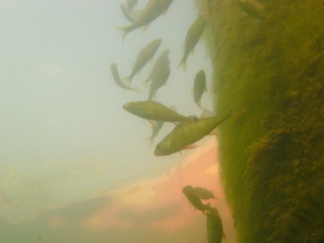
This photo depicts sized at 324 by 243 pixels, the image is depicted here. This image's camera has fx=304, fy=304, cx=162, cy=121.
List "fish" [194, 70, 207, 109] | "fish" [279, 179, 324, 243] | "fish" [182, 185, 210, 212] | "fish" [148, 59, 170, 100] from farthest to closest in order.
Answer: "fish" [148, 59, 170, 100] < "fish" [182, 185, 210, 212] < "fish" [194, 70, 207, 109] < "fish" [279, 179, 324, 243]

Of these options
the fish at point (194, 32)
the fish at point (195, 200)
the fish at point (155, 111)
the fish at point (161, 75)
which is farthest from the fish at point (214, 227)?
the fish at point (194, 32)

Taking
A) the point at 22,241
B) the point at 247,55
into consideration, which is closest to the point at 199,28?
the point at 247,55

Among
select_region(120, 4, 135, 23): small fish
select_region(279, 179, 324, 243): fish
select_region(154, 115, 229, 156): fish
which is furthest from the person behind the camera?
select_region(120, 4, 135, 23): small fish

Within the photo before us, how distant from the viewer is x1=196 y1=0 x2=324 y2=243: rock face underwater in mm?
3252

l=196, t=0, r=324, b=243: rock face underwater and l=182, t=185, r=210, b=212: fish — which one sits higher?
l=196, t=0, r=324, b=243: rock face underwater

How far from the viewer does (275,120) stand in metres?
3.54

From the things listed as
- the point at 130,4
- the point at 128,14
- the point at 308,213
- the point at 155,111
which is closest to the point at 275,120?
the point at 308,213

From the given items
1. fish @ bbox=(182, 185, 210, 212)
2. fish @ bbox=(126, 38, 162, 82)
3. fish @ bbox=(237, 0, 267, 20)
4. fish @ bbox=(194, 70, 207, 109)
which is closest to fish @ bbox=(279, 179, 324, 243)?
fish @ bbox=(182, 185, 210, 212)

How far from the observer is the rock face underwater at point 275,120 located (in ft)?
10.7

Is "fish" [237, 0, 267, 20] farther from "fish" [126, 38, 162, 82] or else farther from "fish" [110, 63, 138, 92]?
"fish" [110, 63, 138, 92]

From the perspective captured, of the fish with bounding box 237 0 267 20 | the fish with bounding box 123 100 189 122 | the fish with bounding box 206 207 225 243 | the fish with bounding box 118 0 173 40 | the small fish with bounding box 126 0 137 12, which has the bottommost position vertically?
the fish with bounding box 206 207 225 243

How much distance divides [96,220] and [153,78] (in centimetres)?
1269

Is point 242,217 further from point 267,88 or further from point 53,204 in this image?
point 53,204

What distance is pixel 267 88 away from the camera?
12.1ft
